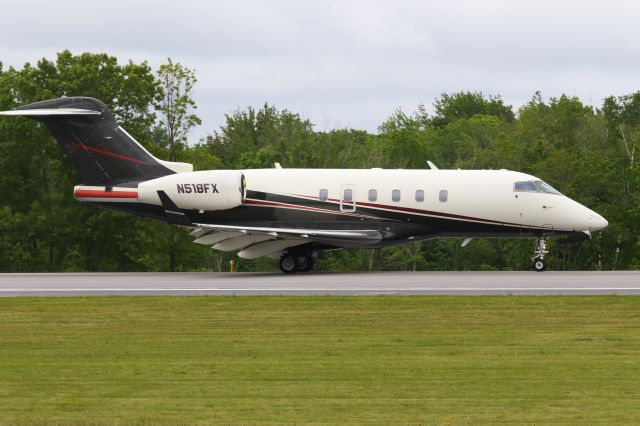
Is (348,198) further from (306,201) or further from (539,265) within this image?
(539,265)

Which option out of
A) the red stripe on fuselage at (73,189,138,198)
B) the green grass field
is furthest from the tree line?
the green grass field

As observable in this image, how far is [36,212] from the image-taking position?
48.9m

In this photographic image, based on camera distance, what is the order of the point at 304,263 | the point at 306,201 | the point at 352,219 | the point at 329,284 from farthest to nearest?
the point at 304,263, the point at 306,201, the point at 352,219, the point at 329,284

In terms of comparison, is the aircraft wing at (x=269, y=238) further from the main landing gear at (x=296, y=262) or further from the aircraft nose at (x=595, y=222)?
the aircraft nose at (x=595, y=222)

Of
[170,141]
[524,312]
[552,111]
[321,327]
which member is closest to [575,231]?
[524,312]

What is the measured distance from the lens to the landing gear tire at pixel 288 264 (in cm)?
3700

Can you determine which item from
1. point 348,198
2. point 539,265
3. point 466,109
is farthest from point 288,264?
point 466,109

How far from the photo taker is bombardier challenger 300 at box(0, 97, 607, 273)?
117ft

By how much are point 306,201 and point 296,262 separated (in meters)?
2.02

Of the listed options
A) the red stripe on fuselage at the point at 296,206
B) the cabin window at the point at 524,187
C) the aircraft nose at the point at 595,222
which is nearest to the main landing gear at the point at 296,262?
the red stripe on fuselage at the point at 296,206

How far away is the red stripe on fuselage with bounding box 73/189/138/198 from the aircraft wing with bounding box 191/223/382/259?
265cm

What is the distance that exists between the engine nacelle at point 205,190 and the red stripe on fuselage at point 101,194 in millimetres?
988

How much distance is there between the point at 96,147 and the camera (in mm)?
37312

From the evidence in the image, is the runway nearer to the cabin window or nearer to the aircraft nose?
the aircraft nose
